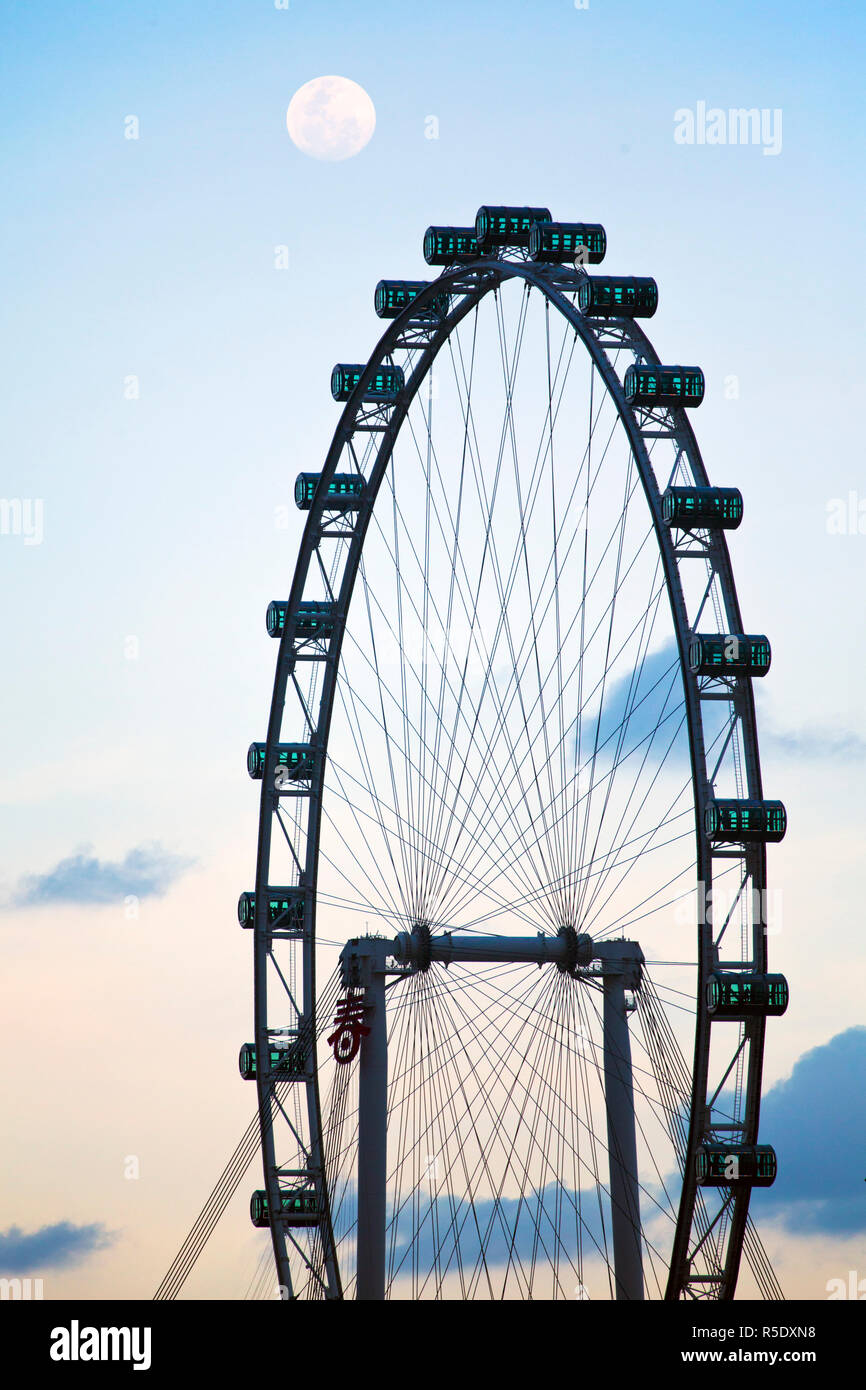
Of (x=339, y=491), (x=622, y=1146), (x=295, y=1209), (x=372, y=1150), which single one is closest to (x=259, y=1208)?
(x=295, y=1209)

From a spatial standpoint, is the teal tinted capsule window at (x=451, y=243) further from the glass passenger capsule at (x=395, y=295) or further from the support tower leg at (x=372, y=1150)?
the support tower leg at (x=372, y=1150)

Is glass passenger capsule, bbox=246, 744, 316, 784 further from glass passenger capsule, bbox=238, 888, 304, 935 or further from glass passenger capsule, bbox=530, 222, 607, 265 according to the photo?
glass passenger capsule, bbox=530, 222, 607, 265

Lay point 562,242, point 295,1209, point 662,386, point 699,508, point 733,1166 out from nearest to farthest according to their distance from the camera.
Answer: point 733,1166, point 699,508, point 662,386, point 562,242, point 295,1209

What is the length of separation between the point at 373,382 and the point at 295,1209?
20.7 metres

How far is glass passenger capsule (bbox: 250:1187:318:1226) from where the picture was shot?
5994cm

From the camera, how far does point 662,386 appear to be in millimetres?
45688

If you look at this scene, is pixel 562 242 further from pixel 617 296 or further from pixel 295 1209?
pixel 295 1209

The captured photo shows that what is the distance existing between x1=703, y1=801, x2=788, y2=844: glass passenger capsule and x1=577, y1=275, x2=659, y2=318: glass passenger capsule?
999cm

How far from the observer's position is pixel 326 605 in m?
62.8

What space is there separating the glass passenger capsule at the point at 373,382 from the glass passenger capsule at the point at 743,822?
65.9ft
